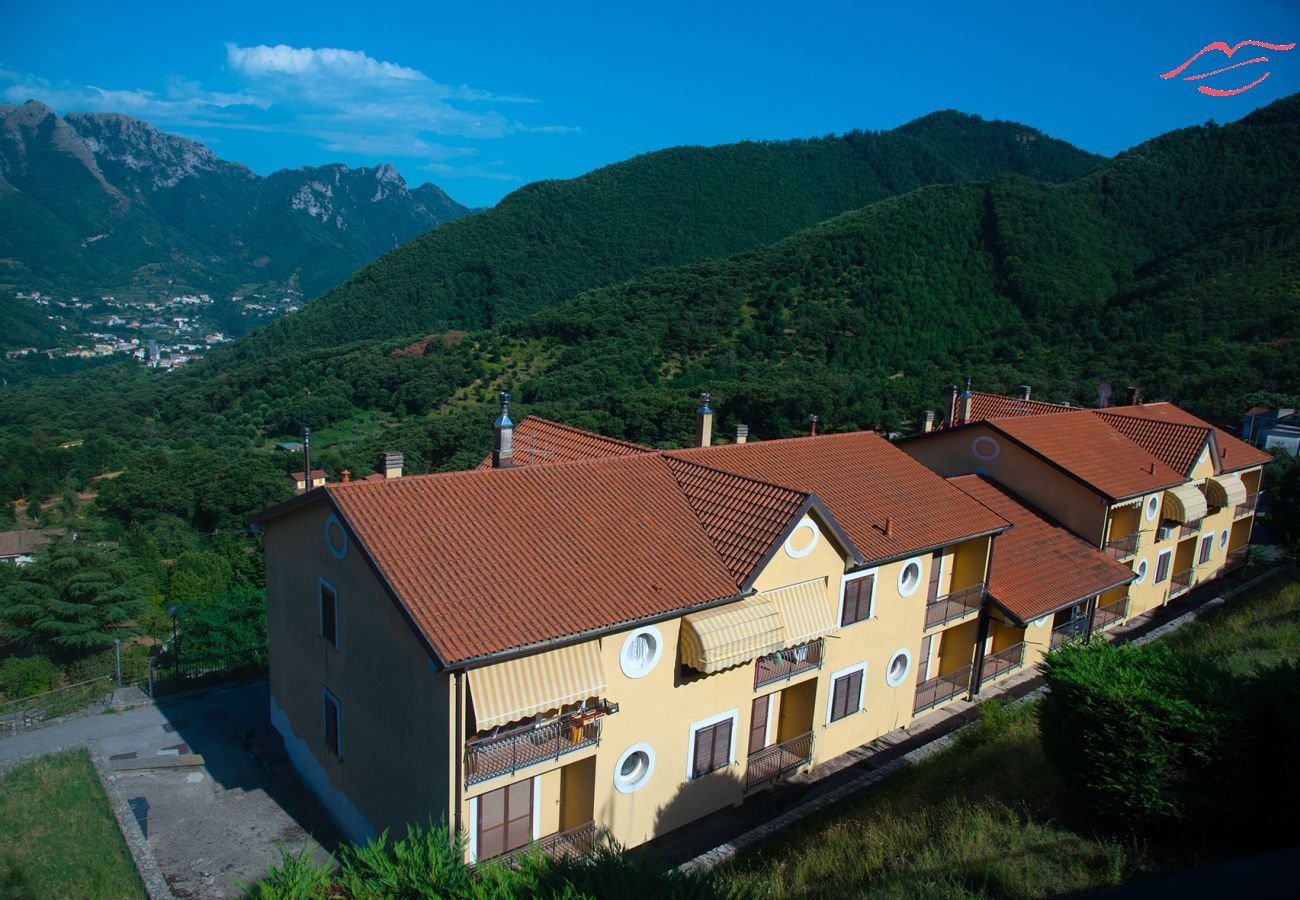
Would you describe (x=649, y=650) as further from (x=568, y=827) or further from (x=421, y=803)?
(x=421, y=803)

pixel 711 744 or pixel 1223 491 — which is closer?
pixel 711 744

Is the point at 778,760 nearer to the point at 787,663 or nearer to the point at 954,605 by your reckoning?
the point at 787,663

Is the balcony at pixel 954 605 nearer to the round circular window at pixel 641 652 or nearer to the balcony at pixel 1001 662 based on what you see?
the balcony at pixel 1001 662

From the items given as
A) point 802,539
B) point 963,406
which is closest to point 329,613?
point 802,539

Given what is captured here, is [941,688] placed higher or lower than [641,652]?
lower

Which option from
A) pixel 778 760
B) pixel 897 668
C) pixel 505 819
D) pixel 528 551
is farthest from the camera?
pixel 897 668

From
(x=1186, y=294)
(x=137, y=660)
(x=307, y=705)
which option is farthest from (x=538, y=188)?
(x=307, y=705)
